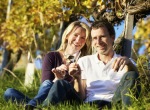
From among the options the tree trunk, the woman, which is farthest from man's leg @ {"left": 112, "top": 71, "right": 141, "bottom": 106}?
the tree trunk

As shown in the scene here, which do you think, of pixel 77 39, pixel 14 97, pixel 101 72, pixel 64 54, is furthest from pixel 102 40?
pixel 14 97

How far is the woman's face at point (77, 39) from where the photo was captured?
5.52m

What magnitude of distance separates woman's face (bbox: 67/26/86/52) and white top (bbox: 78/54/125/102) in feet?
1.34

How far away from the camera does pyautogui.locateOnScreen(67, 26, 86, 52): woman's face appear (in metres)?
5.52

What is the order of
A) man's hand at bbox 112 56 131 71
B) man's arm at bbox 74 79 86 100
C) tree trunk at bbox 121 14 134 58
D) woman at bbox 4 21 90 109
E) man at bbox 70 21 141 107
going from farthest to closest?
tree trunk at bbox 121 14 134 58, woman at bbox 4 21 90 109, man's arm at bbox 74 79 86 100, man at bbox 70 21 141 107, man's hand at bbox 112 56 131 71

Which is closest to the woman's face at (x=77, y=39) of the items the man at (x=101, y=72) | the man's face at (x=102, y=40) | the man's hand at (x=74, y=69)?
the man at (x=101, y=72)

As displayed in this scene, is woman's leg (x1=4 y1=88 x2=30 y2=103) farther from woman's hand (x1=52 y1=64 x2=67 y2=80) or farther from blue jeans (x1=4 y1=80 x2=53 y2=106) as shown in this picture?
woman's hand (x1=52 y1=64 x2=67 y2=80)

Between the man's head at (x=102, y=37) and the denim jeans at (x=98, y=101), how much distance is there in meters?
0.44

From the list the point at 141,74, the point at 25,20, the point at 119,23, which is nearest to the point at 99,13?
the point at 119,23

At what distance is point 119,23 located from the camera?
671cm

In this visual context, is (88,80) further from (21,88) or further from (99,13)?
(21,88)

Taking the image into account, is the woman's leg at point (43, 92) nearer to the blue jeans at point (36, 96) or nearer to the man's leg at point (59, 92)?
the blue jeans at point (36, 96)

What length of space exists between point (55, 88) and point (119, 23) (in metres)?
2.08

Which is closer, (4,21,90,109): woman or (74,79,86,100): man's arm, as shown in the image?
(74,79,86,100): man's arm
